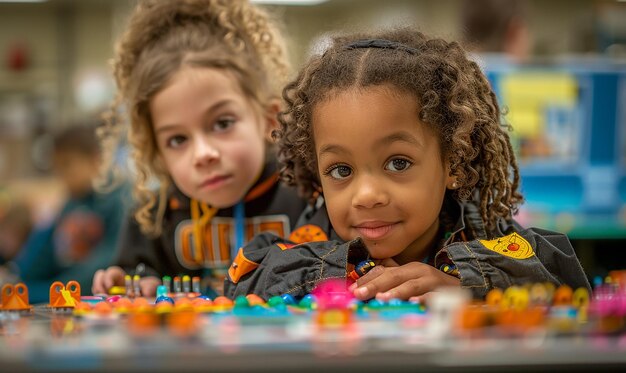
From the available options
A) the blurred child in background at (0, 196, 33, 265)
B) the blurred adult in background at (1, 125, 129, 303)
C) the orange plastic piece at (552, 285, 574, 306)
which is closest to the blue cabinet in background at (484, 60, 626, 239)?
the blurred adult in background at (1, 125, 129, 303)

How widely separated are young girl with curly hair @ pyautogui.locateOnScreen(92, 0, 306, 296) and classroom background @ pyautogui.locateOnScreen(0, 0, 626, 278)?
0.19m

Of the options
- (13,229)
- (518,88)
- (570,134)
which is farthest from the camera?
(13,229)

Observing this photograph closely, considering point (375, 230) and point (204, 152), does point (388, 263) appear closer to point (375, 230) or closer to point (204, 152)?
point (375, 230)

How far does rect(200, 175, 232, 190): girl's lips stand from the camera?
1.86 metres

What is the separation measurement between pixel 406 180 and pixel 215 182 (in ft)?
2.19

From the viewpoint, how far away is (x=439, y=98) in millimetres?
1349

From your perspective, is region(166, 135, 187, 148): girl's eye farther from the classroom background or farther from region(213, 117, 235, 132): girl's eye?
the classroom background

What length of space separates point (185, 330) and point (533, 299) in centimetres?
41

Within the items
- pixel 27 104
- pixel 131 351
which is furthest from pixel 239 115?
pixel 27 104

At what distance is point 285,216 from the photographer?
2006 millimetres

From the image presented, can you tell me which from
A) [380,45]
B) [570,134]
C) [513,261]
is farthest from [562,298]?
[570,134]

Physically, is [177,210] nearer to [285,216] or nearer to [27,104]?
[285,216]

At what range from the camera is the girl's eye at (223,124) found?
6.13ft

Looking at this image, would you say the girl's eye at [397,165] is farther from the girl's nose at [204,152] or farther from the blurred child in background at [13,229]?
the blurred child in background at [13,229]
